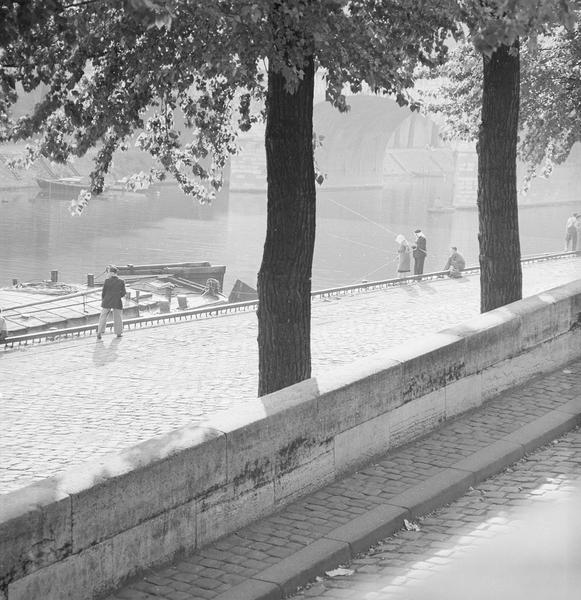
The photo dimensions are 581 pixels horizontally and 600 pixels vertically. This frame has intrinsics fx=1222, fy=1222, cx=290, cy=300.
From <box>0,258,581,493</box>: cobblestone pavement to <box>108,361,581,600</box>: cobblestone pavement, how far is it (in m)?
1.08

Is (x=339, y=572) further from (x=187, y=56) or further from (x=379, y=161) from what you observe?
(x=379, y=161)

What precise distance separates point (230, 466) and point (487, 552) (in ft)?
5.07

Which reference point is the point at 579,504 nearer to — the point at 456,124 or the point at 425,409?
the point at 425,409

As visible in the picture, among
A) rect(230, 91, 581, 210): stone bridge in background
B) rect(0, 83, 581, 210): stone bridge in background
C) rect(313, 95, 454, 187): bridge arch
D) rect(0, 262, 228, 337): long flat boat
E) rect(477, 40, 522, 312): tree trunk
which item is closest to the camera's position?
rect(477, 40, 522, 312): tree trunk

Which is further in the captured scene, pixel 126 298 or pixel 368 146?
pixel 368 146

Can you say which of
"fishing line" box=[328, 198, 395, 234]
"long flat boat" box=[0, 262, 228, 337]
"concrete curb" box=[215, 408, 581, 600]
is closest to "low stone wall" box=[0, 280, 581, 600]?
"concrete curb" box=[215, 408, 581, 600]

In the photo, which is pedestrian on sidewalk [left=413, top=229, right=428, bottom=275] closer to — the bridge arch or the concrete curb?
the concrete curb

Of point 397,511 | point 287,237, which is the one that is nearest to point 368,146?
point 287,237

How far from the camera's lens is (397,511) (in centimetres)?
734

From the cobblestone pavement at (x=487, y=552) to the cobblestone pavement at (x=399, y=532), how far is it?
0.04 ft

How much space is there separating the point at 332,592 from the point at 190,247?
4321 cm

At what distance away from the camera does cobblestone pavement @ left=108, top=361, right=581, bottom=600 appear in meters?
6.34

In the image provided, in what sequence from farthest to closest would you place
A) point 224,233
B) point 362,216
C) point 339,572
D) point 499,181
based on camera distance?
point 362,216
point 224,233
point 499,181
point 339,572

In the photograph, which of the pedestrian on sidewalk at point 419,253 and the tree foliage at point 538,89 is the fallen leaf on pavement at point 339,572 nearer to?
the tree foliage at point 538,89
